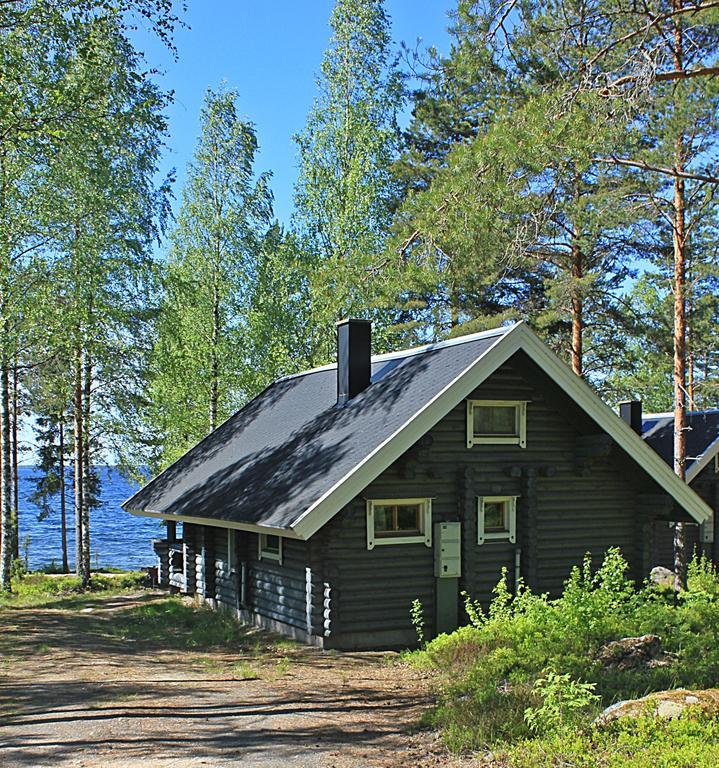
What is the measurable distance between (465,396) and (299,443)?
3.65m

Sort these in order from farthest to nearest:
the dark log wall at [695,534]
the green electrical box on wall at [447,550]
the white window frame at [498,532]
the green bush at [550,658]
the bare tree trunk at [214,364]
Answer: the bare tree trunk at [214,364]
the dark log wall at [695,534]
the white window frame at [498,532]
the green electrical box on wall at [447,550]
the green bush at [550,658]

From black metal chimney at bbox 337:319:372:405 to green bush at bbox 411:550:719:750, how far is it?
5438 mm

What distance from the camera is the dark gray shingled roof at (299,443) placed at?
1413 centimetres

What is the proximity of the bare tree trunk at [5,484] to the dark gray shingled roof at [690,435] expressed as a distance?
17811mm

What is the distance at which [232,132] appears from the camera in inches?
1033

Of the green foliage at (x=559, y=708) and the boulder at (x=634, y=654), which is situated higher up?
the green foliage at (x=559, y=708)

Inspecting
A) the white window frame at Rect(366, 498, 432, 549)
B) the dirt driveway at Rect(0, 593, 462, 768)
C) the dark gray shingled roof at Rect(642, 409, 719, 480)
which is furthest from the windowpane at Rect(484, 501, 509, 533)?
the dark gray shingled roof at Rect(642, 409, 719, 480)

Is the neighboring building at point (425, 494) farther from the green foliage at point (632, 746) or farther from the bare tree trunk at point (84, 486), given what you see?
the bare tree trunk at point (84, 486)

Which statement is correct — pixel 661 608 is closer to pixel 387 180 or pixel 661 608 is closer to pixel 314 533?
pixel 314 533

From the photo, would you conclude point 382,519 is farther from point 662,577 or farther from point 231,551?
point 662,577

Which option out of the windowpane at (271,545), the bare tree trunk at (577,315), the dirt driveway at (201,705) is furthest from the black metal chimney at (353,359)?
the bare tree trunk at (577,315)

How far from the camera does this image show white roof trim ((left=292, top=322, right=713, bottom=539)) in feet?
42.8

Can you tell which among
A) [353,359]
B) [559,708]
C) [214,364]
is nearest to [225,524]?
[353,359]

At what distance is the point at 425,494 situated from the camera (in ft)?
48.2
